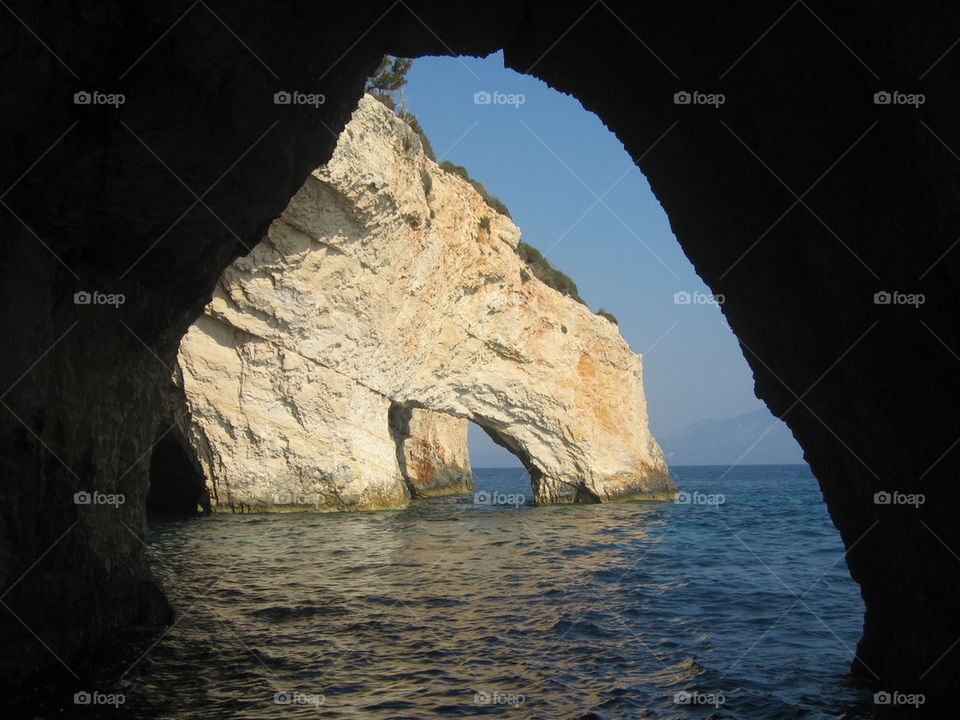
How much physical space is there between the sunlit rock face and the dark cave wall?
1265cm

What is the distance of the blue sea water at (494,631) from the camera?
242 inches

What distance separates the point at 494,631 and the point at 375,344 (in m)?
15.7

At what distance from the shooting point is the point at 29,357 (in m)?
6.56

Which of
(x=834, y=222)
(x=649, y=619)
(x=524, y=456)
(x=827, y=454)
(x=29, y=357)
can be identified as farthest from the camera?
(x=524, y=456)

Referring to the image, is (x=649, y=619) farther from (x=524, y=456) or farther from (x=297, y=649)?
(x=524, y=456)

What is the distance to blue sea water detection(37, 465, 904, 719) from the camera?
6156 mm

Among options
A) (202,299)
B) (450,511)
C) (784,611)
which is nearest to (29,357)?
(202,299)

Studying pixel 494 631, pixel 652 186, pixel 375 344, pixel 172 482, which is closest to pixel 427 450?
pixel 172 482

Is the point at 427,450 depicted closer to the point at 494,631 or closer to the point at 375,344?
the point at 375,344

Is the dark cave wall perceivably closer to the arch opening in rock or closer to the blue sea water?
the blue sea water

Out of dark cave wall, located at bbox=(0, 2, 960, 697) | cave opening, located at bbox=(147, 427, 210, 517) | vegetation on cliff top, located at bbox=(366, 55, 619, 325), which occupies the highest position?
vegetation on cliff top, located at bbox=(366, 55, 619, 325)

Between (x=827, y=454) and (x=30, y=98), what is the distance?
7536 millimetres

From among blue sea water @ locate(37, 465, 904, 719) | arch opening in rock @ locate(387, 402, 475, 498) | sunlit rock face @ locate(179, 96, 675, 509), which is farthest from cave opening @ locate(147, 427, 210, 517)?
arch opening in rock @ locate(387, 402, 475, 498)

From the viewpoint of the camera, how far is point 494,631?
8453 millimetres
